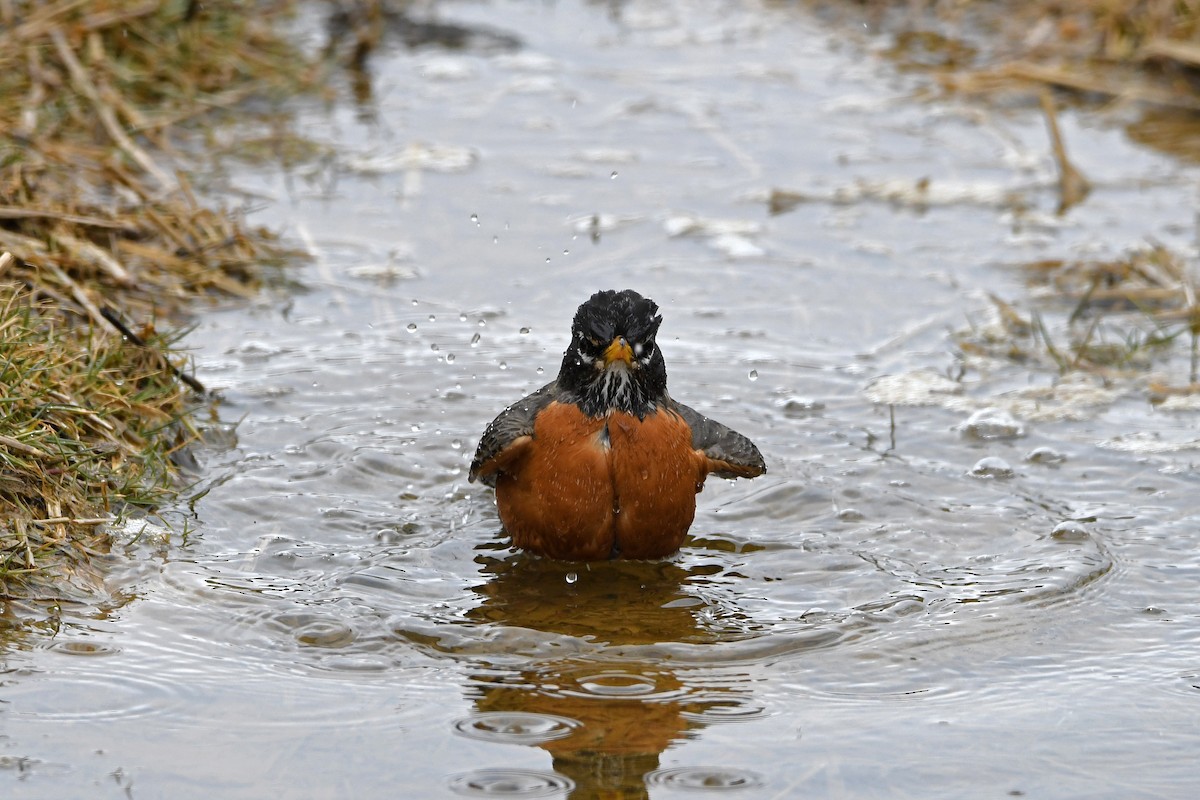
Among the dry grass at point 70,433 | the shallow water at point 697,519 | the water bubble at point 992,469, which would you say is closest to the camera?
the shallow water at point 697,519

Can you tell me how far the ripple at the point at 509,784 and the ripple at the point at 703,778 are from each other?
0.78 ft

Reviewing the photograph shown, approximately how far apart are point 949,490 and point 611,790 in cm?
277

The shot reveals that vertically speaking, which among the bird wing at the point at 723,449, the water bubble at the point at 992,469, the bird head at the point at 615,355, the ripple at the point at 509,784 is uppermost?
the bird head at the point at 615,355

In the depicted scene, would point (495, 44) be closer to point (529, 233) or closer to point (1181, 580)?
point (529, 233)

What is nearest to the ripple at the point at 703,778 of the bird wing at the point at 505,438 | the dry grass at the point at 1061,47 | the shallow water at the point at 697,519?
the shallow water at the point at 697,519

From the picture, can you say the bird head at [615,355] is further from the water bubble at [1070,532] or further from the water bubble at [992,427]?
the water bubble at [992,427]

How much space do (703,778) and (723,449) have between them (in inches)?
82.8

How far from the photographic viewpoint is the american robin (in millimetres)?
5750

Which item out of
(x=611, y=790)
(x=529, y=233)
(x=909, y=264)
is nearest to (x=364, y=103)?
(x=529, y=233)

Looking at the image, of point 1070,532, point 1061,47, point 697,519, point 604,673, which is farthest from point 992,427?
point 1061,47

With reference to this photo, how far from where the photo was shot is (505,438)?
19.2 ft

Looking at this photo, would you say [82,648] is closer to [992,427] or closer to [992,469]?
[992,469]

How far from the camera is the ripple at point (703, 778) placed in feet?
13.6

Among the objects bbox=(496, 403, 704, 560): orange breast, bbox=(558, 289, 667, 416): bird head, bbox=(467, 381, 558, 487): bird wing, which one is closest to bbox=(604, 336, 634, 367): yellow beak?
bbox=(558, 289, 667, 416): bird head
